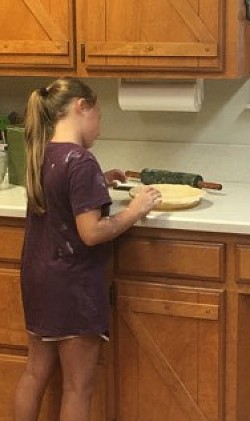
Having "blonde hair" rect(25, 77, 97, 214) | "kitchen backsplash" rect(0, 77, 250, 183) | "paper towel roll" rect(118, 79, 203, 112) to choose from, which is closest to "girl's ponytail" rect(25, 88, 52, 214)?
"blonde hair" rect(25, 77, 97, 214)

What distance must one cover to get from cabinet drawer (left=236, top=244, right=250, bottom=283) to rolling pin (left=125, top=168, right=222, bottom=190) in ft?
1.18

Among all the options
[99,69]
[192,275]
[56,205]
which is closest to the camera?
[56,205]

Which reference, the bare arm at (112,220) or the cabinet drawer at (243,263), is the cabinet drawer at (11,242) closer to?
the bare arm at (112,220)

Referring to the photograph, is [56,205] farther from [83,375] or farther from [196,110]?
[196,110]

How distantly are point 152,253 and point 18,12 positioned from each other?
886mm

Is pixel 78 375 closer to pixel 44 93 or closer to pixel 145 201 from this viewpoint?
pixel 145 201

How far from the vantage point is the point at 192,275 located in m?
2.37

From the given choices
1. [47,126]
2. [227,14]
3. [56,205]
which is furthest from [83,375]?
[227,14]

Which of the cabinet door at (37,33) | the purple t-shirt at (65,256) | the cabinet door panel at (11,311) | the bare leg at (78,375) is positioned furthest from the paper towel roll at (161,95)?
the bare leg at (78,375)

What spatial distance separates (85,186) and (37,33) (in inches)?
27.2

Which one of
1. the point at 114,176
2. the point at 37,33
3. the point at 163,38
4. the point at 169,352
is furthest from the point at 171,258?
the point at 37,33

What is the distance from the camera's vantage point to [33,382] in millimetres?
2436

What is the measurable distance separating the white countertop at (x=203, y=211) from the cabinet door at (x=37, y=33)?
1.46 ft

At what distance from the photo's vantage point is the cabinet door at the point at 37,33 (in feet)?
8.43
